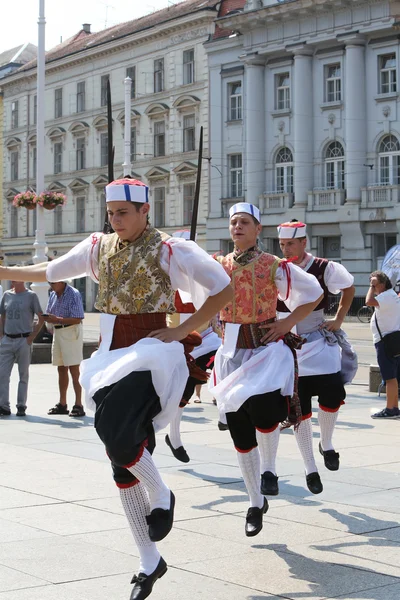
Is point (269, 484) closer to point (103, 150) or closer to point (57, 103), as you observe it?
point (103, 150)

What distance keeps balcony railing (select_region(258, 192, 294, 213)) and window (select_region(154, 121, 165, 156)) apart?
8448mm

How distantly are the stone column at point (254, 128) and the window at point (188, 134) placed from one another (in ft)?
14.5

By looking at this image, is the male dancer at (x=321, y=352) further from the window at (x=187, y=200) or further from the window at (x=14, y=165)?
the window at (x=14, y=165)

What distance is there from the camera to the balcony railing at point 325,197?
45.4 m

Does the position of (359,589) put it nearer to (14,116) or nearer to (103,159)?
(103,159)

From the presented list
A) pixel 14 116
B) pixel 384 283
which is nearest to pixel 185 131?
pixel 14 116

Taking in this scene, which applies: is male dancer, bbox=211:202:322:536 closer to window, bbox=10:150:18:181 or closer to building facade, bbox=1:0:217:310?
building facade, bbox=1:0:217:310

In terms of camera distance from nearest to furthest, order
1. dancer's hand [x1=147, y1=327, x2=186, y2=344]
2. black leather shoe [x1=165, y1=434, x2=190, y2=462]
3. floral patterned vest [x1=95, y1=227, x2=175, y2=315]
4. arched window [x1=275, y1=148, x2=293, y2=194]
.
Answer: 1. dancer's hand [x1=147, y1=327, x2=186, y2=344]
2. floral patterned vest [x1=95, y1=227, x2=175, y2=315]
3. black leather shoe [x1=165, y1=434, x2=190, y2=462]
4. arched window [x1=275, y1=148, x2=293, y2=194]

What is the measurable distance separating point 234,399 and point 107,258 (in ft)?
4.80

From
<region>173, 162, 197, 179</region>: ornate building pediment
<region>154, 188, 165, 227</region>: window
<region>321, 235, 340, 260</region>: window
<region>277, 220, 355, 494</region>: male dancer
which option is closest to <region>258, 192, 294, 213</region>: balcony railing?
<region>321, 235, 340, 260</region>: window

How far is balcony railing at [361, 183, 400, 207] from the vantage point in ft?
142

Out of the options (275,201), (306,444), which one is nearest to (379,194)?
(275,201)

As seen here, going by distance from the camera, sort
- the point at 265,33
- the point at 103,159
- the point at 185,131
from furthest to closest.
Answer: the point at 103,159 → the point at 185,131 → the point at 265,33

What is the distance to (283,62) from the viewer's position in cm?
4741
